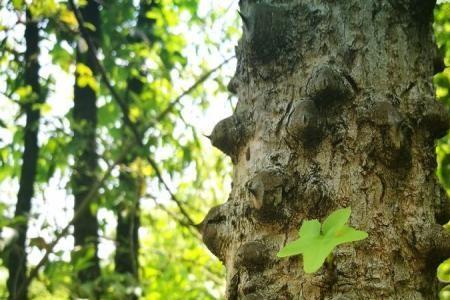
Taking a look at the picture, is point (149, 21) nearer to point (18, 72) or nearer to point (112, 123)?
point (112, 123)

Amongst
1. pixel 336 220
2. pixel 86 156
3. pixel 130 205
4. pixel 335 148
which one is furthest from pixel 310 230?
pixel 86 156

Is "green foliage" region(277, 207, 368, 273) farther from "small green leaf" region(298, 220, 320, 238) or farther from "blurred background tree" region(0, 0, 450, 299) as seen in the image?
"blurred background tree" region(0, 0, 450, 299)

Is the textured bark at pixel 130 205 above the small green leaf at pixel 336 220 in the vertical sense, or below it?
above

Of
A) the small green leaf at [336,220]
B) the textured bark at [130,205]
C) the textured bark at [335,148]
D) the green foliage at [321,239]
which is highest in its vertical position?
the textured bark at [130,205]

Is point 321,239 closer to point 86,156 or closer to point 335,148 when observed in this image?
point 335,148

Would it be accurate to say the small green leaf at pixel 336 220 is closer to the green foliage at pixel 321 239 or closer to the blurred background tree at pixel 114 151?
the green foliage at pixel 321 239

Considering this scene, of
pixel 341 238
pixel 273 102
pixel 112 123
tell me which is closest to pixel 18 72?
pixel 112 123

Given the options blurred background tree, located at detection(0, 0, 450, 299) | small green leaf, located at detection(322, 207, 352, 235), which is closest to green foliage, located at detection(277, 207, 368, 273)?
small green leaf, located at detection(322, 207, 352, 235)

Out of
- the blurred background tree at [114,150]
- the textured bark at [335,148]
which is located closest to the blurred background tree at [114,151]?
the blurred background tree at [114,150]
